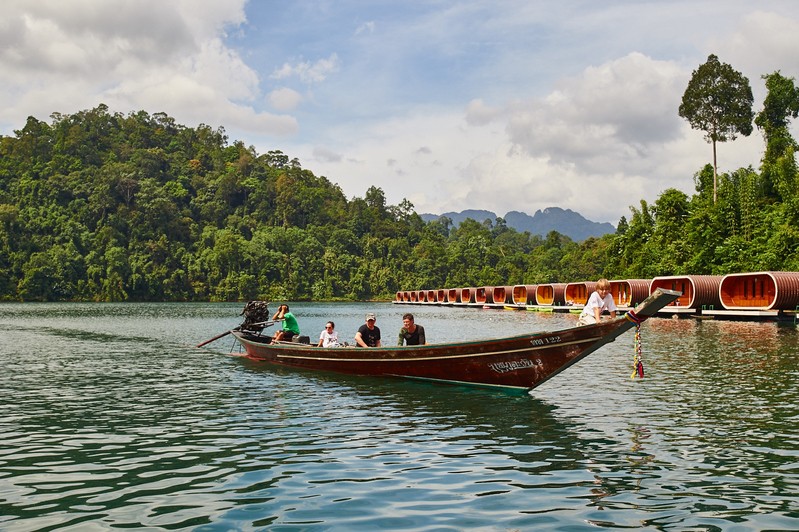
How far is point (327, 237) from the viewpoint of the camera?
19100 centimetres

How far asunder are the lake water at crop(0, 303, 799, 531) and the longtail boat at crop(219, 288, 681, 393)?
56cm

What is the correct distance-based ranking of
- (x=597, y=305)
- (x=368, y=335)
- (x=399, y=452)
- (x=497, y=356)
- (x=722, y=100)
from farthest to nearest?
(x=722, y=100) < (x=368, y=335) < (x=497, y=356) < (x=597, y=305) < (x=399, y=452)

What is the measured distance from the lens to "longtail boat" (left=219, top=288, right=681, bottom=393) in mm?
16781

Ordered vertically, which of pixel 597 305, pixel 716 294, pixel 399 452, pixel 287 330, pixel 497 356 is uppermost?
pixel 716 294

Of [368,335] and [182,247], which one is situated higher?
[182,247]

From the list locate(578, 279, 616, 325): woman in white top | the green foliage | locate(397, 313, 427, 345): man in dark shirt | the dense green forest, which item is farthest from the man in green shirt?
the dense green forest

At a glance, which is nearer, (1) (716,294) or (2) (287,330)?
(2) (287,330)

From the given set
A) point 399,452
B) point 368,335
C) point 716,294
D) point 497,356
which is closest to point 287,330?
point 368,335

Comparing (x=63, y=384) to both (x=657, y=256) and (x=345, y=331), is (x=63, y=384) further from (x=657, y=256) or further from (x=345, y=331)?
(x=657, y=256)

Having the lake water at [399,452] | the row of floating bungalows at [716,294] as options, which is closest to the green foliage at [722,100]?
the row of floating bungalows at [716,294]

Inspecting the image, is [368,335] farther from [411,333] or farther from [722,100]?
[722,100]

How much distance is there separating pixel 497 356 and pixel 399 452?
22.3 ft

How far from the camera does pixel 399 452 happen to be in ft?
40.3

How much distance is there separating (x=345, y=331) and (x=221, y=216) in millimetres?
148048
